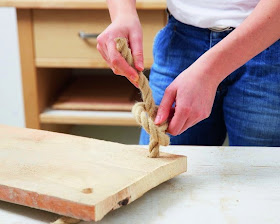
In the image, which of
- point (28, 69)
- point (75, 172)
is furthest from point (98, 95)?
point (75, 172)

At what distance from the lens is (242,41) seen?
26.8 inches

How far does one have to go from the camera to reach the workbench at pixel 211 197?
0.58 m

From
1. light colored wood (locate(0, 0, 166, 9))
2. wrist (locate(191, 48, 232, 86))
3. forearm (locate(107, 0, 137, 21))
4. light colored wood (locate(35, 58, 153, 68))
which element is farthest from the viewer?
light colored wood (locate(35, 58, 153, 68))

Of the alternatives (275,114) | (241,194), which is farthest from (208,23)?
(241,194)

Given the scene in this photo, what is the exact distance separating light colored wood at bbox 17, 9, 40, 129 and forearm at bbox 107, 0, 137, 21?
700mm

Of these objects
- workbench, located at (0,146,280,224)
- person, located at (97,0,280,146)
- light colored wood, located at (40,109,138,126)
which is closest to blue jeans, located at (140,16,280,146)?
person, located at (97,0,280,146)

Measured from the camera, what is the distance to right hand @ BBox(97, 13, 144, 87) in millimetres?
673

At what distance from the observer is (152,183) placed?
631 mm

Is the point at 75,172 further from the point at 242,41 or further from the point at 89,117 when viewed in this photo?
the point at 89,117

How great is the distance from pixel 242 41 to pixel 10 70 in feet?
3.68

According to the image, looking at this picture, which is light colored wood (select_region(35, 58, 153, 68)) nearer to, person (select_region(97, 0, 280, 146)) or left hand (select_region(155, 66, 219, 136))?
person (select_region(97, 0, 280, 146))

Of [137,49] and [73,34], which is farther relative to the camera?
[73,34]

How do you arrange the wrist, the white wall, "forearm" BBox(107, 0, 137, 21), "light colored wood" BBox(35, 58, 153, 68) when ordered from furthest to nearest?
1. the white wall
2. "light colored wood" BBox(35, 58, 153, 68)
3. "forearm" BBox(107, 0, 137, 21)
4. the wrist

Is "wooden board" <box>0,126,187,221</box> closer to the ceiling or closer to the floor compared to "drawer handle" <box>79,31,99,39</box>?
closer to the floor
